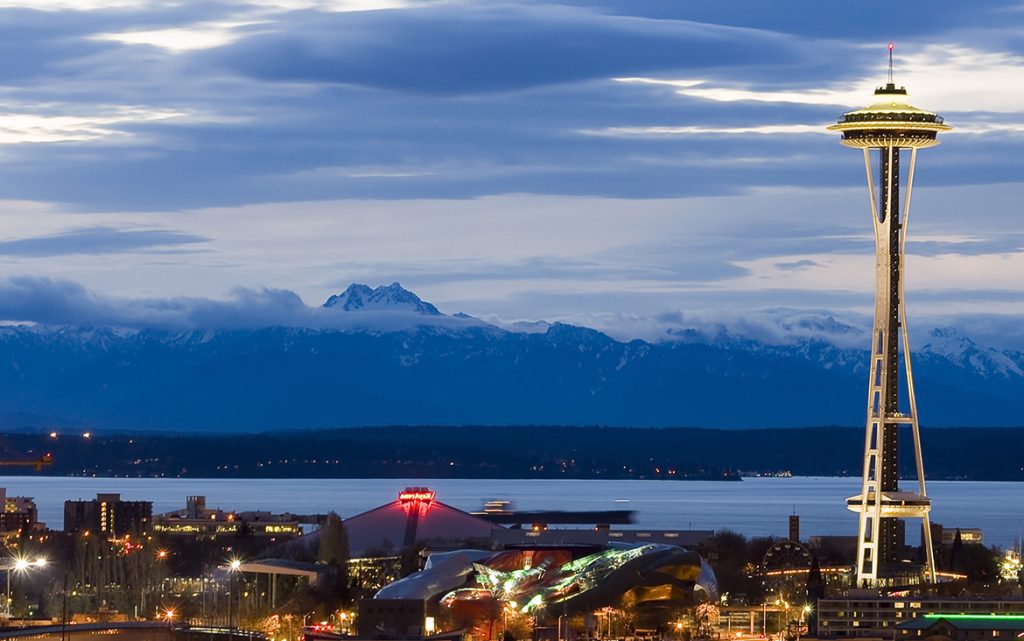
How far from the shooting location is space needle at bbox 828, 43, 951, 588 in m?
105

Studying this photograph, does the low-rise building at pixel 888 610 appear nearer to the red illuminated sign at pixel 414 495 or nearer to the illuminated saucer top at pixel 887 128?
the illuminated saucer top at pixel 887 128

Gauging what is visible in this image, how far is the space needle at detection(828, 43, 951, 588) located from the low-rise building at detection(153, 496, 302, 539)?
179 feet

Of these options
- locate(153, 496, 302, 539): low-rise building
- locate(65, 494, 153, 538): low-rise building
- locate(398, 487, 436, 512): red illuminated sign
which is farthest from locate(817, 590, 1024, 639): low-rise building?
locate(65, 494, 153, 538): low-rise building

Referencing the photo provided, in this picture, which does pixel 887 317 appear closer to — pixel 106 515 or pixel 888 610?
pixel 888 610

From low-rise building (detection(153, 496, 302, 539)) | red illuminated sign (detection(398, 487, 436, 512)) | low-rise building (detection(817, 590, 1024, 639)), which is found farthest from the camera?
low-rise building (detection(153, 496, 302, 539))

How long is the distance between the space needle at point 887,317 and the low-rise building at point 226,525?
2151 inches

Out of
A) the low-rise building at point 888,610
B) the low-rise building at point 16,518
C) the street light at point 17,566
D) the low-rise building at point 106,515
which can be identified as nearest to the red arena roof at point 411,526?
the street light at point 17,566

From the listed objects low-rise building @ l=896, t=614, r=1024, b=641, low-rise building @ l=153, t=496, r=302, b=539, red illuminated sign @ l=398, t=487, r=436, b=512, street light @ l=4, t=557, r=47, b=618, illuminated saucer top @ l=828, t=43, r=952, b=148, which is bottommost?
low-rise building @ l=896, t=614, r=1024, b=641

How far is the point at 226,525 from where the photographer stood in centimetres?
17025

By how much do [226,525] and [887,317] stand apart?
74.3 meters

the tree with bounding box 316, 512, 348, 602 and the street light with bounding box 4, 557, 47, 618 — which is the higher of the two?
the tree with bounding box 316, 512, 348, 602

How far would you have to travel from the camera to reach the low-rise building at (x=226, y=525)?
16200 cm

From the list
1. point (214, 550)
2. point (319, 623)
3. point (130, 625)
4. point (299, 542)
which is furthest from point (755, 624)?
point (214, 550)

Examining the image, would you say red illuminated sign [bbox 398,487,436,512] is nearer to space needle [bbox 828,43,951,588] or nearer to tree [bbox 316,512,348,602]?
tree [bbox 316,512,348,602]
